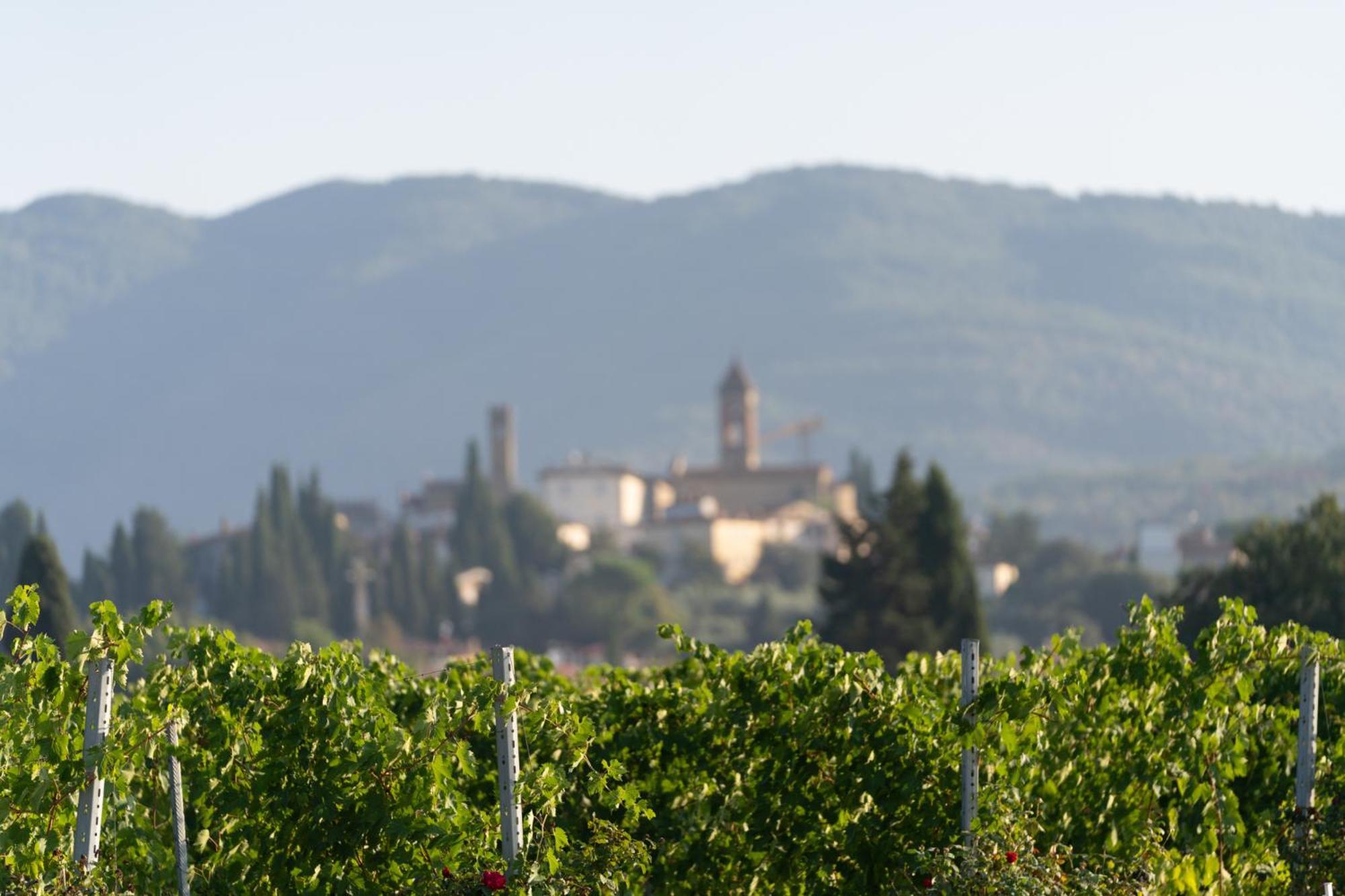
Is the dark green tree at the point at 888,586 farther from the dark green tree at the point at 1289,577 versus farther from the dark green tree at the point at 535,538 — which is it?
the dark green tree at the point at 535,538

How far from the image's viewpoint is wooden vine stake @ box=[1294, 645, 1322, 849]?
8125 mm

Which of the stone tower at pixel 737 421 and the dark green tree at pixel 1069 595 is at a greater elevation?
the stone tower at pixel 737 421

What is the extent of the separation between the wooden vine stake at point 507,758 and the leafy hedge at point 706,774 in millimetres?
47

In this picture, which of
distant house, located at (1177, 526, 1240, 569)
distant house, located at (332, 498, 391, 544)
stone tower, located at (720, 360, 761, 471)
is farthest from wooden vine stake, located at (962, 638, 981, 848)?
distant house, located at (332, 498, 391, 544)

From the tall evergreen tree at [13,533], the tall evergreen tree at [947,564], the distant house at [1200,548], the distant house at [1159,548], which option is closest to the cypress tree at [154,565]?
the tall evergreen tree at [13,533]

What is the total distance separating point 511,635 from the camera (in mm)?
100875

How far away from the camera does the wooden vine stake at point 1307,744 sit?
8.12 meters

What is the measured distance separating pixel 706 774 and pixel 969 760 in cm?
158

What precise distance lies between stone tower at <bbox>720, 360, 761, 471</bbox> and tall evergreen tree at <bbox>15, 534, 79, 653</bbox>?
100390 millimetres

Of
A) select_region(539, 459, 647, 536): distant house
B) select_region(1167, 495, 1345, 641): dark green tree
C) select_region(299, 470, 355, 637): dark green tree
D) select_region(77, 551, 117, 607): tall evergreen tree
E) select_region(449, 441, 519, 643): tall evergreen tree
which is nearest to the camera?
select_region(1167, 495, 1345, 641): dark green tree

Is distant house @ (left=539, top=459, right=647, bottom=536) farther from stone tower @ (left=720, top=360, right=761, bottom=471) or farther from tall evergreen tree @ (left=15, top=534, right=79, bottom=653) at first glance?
tall evergreen tree @ (left=15, top=534, right=79, bottom=653)

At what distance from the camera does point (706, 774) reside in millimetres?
9102

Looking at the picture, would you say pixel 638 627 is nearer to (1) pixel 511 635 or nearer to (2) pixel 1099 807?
(1) pixel 511 635

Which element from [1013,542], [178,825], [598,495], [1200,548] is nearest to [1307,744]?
[178,825]
